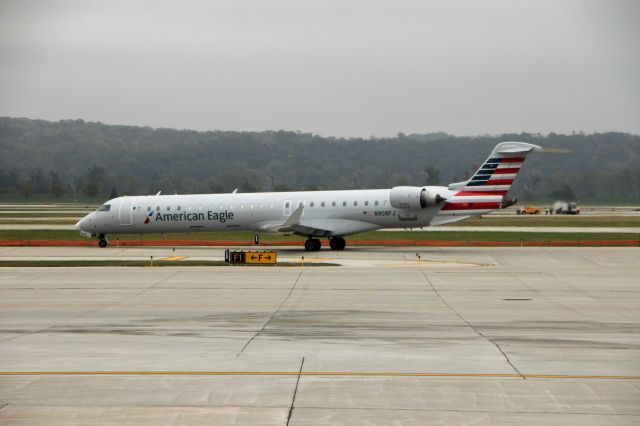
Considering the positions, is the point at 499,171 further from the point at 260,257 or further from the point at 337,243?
the point at 260,257

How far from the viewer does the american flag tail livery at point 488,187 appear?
147 feet

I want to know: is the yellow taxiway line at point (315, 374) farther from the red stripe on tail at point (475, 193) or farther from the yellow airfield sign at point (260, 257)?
the red stripe on tail at point (475, 193)

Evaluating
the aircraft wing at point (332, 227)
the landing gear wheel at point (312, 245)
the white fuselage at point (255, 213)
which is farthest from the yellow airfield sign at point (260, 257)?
the landing gear wheel at point (312, 245)

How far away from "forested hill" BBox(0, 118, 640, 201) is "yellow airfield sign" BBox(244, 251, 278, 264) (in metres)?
65.5

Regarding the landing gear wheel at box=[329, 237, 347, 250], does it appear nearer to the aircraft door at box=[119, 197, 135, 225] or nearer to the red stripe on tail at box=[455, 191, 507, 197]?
the red stripe on tail at box=[455, 191, 507, 197]

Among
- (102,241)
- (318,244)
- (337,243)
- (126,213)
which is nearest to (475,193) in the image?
(337,243)

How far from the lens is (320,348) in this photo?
16.5 m

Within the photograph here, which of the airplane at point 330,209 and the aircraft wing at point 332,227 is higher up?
the airplane at point 330,209

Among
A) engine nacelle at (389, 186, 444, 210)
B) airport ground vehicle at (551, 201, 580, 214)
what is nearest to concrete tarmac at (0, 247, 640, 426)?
engine nacelle at (389, 186, 444, 210)

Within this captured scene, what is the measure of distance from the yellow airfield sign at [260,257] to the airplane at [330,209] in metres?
7.55

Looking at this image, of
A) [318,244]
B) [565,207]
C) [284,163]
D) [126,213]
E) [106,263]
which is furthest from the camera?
[284,163]

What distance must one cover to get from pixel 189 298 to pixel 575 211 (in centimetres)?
8678

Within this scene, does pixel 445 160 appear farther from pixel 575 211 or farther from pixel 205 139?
pixel 575 211

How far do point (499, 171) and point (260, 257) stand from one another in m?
15.0
